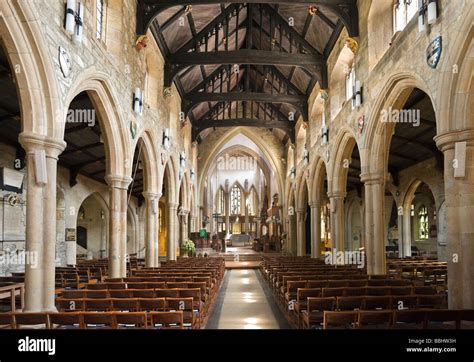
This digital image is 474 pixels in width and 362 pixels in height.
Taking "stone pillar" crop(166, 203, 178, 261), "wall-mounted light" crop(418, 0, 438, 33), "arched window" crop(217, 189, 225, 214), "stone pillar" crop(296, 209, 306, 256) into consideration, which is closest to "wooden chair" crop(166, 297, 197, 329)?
"wall-mounted light" crop(418, 0, 438, 33)

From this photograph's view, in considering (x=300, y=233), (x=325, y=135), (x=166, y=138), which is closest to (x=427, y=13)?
(x=325, y=135)

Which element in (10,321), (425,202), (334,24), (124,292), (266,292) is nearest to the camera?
(10,321)

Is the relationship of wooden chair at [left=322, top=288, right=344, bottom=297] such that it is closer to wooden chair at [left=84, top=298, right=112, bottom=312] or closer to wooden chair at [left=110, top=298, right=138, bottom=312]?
wooden chair at [left=110, top=298, right=138, bottom=312]

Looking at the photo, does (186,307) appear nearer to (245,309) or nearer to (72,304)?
(72,304)

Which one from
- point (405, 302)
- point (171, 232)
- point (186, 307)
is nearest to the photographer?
point (405, 302)

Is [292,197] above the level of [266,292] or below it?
above

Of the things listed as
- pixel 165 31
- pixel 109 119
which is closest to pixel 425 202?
pixel 165 31

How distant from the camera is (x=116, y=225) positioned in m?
11.7

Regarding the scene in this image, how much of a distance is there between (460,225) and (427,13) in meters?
4.01

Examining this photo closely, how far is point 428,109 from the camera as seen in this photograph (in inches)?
532

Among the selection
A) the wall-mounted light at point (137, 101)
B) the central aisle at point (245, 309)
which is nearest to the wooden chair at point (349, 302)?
the central aisle at point (245, 309)

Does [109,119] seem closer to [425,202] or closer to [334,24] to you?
[334,24]

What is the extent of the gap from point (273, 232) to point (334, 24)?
835 inches
